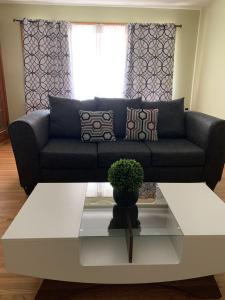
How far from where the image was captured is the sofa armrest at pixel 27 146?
205 cm

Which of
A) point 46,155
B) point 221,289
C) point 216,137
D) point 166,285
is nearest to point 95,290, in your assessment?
point 166,285

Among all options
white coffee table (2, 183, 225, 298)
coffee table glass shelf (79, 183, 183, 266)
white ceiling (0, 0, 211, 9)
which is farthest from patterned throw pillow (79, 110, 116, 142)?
white ceiling (0, 0, 211, 9)

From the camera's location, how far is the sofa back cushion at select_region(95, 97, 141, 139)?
8.61 feet

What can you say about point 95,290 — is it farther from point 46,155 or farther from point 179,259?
point 46,155

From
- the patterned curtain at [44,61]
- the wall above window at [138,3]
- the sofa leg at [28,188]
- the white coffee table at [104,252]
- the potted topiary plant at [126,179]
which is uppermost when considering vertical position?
the wall above window at [138,3]

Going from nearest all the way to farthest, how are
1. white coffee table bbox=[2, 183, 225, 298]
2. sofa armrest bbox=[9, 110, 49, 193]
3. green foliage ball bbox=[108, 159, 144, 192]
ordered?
white coffee table bbox=[2, 183, 225, 298] < green foliage ball bbox=[108, 159, 144, 192] < sofa armrest bbox=[9, 110, 49, 193]

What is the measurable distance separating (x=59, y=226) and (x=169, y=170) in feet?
4.55

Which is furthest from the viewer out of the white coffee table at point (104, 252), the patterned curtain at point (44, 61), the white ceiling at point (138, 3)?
the patterned curtain at point (44, 61)

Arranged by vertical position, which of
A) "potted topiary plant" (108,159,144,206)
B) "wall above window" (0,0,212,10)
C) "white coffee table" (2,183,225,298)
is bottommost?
"white coffee table" (2,183,225,298)

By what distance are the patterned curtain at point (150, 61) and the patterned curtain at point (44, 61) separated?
3.51 ft

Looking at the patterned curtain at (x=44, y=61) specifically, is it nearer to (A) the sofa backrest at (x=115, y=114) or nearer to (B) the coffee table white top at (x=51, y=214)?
(A) the sofa backrest at (x=115, y=114)

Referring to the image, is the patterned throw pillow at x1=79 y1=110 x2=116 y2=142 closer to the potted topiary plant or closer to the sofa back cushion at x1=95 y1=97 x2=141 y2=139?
the sofa back cushion at x1=95 y1=97 x2=141 y2=139

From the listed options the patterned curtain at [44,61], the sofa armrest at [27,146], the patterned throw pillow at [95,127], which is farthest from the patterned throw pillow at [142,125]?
the patterned curtain at [44,61]

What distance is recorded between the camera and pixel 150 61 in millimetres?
4043
